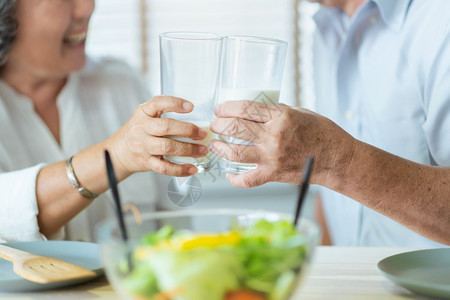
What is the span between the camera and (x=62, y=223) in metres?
1.45

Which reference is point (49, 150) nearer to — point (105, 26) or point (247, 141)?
point (247, 141)

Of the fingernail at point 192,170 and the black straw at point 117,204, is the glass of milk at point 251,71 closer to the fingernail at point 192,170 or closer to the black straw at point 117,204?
the fingernail at point 192,170

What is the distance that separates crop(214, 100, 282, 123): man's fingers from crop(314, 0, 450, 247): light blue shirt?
0.52m

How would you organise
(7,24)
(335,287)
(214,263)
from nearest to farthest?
1. (214,263)
2. (335,287)
3. (7,24)

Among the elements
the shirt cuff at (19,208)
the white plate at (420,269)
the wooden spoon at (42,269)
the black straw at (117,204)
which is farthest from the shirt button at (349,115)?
the black straw at (117,204)

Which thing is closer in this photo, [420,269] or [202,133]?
[420,269]

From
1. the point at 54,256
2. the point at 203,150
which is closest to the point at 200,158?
the point at 203,150

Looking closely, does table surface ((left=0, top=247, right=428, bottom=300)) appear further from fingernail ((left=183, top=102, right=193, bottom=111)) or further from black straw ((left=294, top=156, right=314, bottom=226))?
fingernail ((left=183, top=102, right=193, bottom=111))

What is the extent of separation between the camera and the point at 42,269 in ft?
2.99

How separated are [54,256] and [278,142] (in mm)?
459

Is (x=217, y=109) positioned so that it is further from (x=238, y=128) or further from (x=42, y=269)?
(x=42, y=269)

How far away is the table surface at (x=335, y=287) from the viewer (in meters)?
0.87

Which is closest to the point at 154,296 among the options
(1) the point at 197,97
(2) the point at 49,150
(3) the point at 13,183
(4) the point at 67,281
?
(4) the point at 67,281

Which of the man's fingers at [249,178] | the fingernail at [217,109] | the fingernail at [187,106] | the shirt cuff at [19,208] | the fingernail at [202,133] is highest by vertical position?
the fingernail at [187,106]
